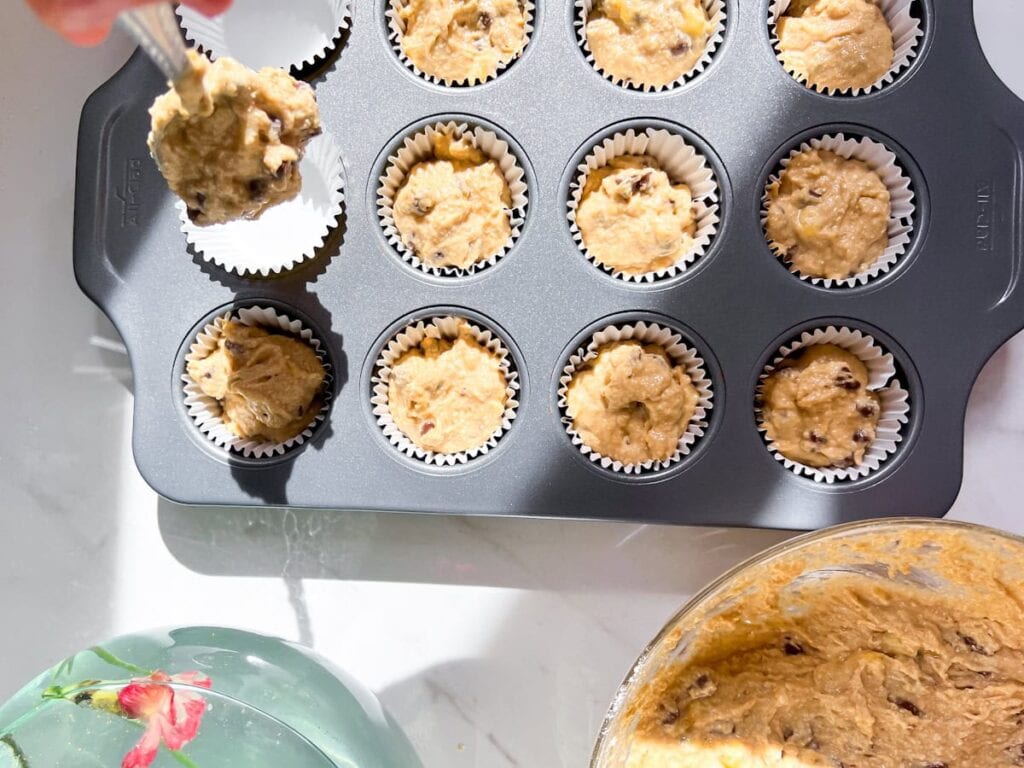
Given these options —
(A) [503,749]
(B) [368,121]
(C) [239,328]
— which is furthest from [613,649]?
(B) [368,121]

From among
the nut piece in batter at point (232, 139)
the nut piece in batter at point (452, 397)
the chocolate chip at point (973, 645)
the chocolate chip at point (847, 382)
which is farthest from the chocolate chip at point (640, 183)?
the chocolate chip at point (973, 645)

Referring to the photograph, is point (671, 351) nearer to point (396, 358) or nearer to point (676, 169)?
point (676, 169)

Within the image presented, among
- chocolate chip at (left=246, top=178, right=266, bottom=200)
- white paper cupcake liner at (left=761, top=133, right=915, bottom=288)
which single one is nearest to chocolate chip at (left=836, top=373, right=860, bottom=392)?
white paper cupcake liner at (left=761, top=133, right=915, bottom=288)

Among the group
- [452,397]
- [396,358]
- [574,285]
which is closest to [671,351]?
[574,285]

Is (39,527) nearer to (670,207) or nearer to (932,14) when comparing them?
(670,207)

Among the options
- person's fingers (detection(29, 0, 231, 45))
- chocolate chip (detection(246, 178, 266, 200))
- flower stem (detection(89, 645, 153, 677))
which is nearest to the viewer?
person's fingers (detection(29, 0, 231, 45))

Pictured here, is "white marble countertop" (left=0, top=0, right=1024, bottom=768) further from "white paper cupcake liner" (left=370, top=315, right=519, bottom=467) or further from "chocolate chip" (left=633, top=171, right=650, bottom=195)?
"chocolate chip" (left=633, top=171, right=650, bottom=195)

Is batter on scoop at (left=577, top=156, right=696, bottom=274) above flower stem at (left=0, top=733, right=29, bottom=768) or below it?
above
